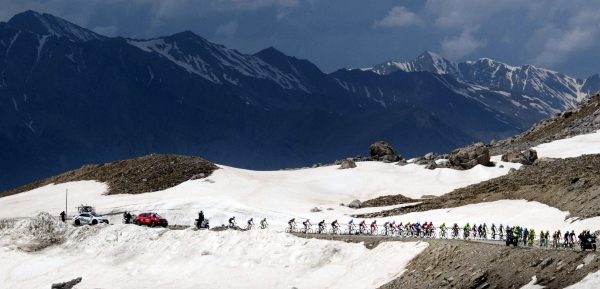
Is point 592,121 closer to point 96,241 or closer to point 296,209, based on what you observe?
point 296,209

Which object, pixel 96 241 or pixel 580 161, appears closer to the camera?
pixel 96 241

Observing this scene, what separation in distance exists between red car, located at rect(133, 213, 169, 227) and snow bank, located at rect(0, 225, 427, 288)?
390cm

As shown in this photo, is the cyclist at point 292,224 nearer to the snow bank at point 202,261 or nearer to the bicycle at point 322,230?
the bicycle at point 322,230

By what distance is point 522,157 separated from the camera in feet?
375

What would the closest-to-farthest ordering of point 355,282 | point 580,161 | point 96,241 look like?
point 355,282 → point 96,241 → point 580,161

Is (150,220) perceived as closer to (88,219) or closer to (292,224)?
(88,219)

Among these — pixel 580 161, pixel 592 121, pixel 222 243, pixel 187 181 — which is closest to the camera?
pixel 222 243

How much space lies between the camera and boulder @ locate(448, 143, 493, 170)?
114062 millimetres

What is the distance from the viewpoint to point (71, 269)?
72812mm

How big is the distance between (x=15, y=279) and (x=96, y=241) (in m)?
8.39

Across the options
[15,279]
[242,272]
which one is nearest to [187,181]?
[15,279]

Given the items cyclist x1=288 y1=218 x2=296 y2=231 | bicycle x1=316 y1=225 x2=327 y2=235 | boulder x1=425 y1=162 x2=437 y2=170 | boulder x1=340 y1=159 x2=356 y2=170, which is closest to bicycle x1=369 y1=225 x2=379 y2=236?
bicycle x1=316 y1=225 x2=327 y2=235

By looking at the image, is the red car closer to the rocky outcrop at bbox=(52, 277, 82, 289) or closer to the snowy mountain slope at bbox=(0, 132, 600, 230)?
the snowy mountain slope at bbox=(0, 132, 600, 230)

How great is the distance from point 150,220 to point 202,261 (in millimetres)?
15625
